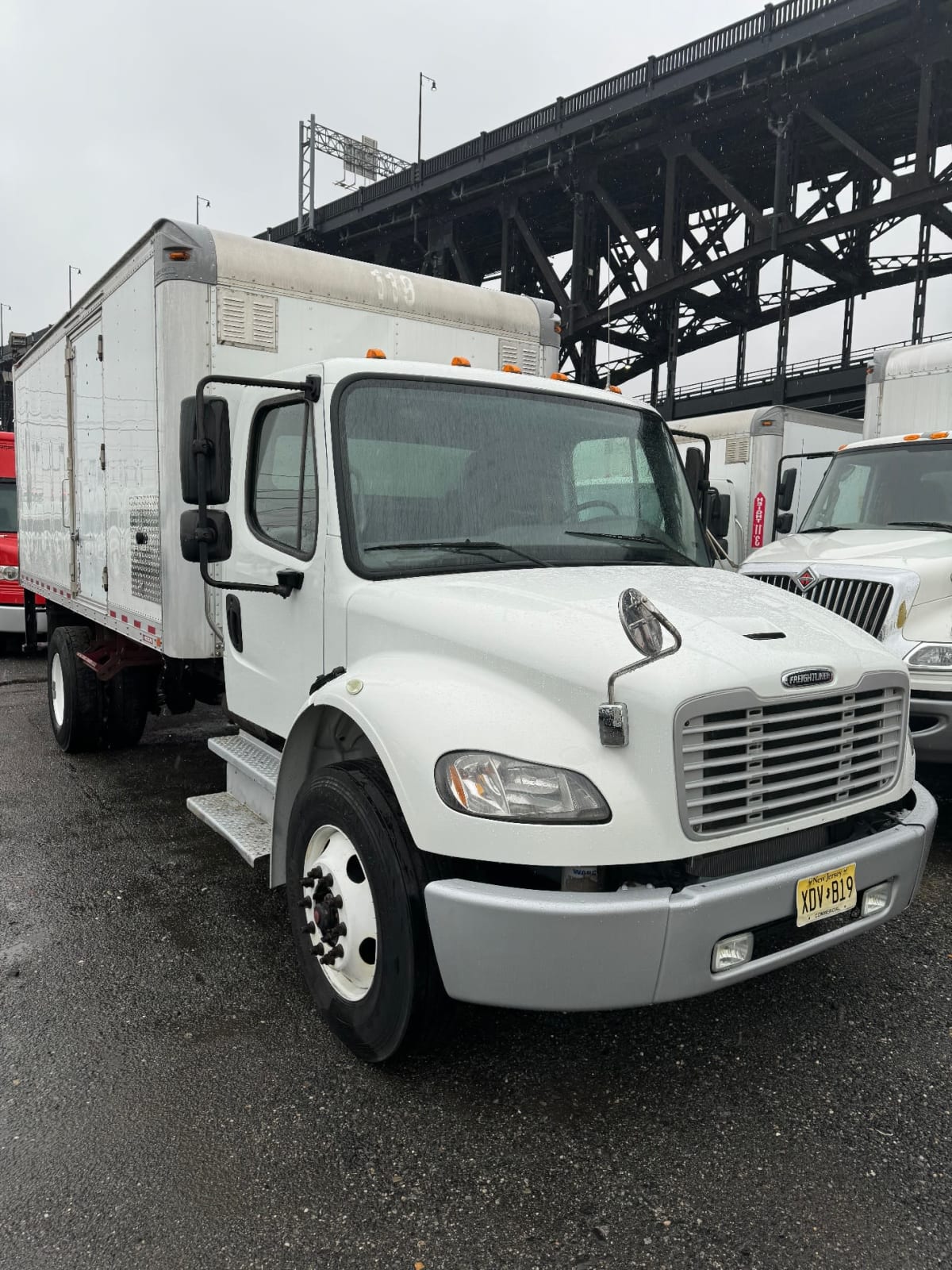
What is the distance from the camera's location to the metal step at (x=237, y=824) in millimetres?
3836

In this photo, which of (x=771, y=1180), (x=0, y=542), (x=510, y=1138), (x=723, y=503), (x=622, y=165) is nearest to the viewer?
(x=771, y=1180)

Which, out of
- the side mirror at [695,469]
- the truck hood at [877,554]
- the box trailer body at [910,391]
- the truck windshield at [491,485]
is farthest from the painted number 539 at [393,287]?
the box trailer body at [910,391]

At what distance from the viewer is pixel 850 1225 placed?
7.99 feet

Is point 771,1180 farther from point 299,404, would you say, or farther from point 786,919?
point 299,404

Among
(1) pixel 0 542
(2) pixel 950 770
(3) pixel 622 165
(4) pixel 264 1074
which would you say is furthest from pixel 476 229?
(4) pixel 264 1074

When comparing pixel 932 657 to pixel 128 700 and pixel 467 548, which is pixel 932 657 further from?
pixel 128 700

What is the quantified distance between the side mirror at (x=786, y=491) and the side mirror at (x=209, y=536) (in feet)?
18.5

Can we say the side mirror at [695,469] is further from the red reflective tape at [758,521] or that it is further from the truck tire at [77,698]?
the red reflective tape at [758,521]

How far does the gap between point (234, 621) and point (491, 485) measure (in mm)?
1550

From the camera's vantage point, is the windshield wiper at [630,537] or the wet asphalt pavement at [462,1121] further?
the windshield wiper at [630,537]

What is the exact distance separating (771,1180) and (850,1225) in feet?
0.75

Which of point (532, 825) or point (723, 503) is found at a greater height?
point (723, 503)

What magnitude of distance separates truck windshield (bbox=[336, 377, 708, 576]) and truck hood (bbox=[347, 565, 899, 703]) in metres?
0.15

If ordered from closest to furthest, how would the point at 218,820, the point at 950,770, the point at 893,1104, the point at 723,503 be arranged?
the point at 893,1104
the point at 218,820
the point at 723,503
the point at 950,770
